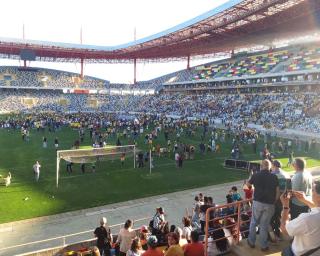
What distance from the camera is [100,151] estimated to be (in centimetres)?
2027

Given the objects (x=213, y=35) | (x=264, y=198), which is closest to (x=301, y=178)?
(x=264, y=198)

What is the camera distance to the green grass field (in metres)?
14.8

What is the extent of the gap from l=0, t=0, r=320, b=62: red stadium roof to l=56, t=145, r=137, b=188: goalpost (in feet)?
91.2

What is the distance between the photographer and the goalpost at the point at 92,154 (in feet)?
61.1

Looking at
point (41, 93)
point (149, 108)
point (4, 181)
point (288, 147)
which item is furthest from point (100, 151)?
point (41, 93)

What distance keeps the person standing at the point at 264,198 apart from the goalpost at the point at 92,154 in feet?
43.7

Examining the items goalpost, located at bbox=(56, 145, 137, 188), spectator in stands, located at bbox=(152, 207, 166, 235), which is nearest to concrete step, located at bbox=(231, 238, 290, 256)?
spectator in stands, located at bbox=(152, 207, 166, 235)

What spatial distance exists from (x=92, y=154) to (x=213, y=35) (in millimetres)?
43036

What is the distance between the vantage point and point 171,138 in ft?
114

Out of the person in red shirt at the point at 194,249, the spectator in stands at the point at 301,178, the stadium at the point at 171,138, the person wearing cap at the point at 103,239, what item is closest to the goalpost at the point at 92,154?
the stadium at the point at 171,138

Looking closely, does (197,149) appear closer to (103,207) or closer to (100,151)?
(100,151)

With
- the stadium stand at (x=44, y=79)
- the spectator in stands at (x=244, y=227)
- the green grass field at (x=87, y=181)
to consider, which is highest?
the stadium stand at (x=44, y=79)

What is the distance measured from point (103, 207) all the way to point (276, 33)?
50.5 meters

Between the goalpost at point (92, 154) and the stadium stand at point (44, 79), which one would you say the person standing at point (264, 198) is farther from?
the stadium stand at point (44, 79)
